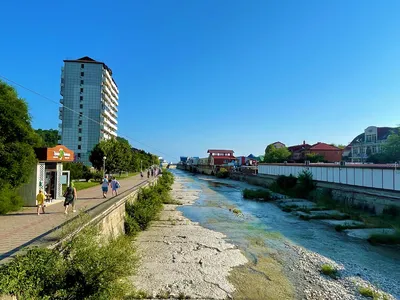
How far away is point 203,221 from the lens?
20.3 metres

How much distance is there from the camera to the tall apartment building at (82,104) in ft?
265

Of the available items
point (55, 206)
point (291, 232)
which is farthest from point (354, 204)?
point (55, 206)

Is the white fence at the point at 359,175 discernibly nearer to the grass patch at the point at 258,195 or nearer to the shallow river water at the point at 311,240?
the grass patch at the point at 258,195

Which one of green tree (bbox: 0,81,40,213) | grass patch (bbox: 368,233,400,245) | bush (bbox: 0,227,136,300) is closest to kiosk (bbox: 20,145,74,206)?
green tree (bbox: 0,81,40,213)

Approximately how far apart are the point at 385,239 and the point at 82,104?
271 ft

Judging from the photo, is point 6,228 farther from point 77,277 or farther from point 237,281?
point 237,281

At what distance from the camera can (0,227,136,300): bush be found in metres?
4.88

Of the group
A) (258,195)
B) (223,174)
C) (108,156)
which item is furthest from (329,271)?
(223,174)

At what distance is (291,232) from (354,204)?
424 inches

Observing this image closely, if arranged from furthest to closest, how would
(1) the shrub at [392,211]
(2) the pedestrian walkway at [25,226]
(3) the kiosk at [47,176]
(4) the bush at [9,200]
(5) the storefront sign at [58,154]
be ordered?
(1) the shrub at [392,211] → (5) the storefront sign at [58,154] → (3) the kiosk at [47,176] → (4) the bush at [9,200] → (2) the pedestrian walkway at [25,226]

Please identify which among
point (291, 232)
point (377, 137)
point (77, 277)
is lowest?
point (291, 232)

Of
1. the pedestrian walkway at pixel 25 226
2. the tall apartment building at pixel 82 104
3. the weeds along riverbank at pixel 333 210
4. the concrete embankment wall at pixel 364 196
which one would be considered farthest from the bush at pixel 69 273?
the tall apartment building at pixel 82 104

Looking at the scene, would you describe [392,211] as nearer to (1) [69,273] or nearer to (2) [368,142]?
(1) [69,273]

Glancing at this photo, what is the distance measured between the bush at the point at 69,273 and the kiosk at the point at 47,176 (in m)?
9.90
